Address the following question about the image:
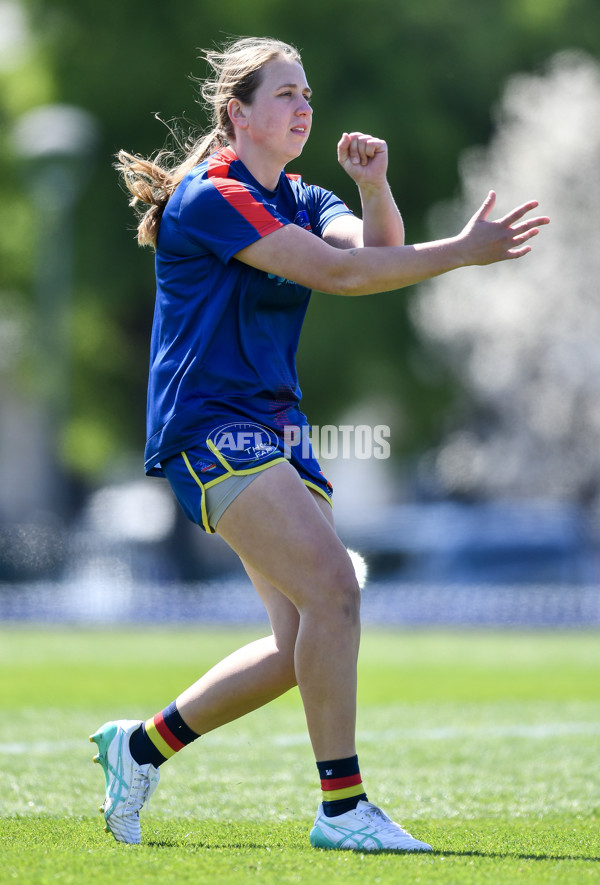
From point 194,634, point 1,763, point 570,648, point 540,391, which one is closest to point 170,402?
point 1,763

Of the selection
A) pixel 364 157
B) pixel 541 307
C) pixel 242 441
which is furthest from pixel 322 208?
pixel 541 307

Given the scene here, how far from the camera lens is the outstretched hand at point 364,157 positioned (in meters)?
4.18

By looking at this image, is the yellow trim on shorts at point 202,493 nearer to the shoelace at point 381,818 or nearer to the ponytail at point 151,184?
the ponytail at point 151,184

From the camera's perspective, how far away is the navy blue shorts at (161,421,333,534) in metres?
3.94

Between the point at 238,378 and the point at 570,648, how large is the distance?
1202 centimetres

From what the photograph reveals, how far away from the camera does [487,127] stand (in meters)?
27.8

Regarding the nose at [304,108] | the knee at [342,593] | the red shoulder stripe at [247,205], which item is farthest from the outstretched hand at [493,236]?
the knee at [342,593]

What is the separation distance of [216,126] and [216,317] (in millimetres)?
767

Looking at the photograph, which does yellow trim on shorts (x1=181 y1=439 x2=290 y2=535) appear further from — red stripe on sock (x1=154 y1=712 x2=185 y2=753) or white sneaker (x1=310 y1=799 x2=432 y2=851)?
white sneaker (x1=310 y1=799 x2=432 y2=851)

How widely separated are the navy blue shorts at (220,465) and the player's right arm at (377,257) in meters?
0.48

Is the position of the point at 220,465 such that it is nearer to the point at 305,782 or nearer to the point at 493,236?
the point at 493,236

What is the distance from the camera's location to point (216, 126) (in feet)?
14.5

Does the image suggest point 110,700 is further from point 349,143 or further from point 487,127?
point 487,127

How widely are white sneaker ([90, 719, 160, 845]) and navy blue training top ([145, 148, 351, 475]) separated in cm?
88
